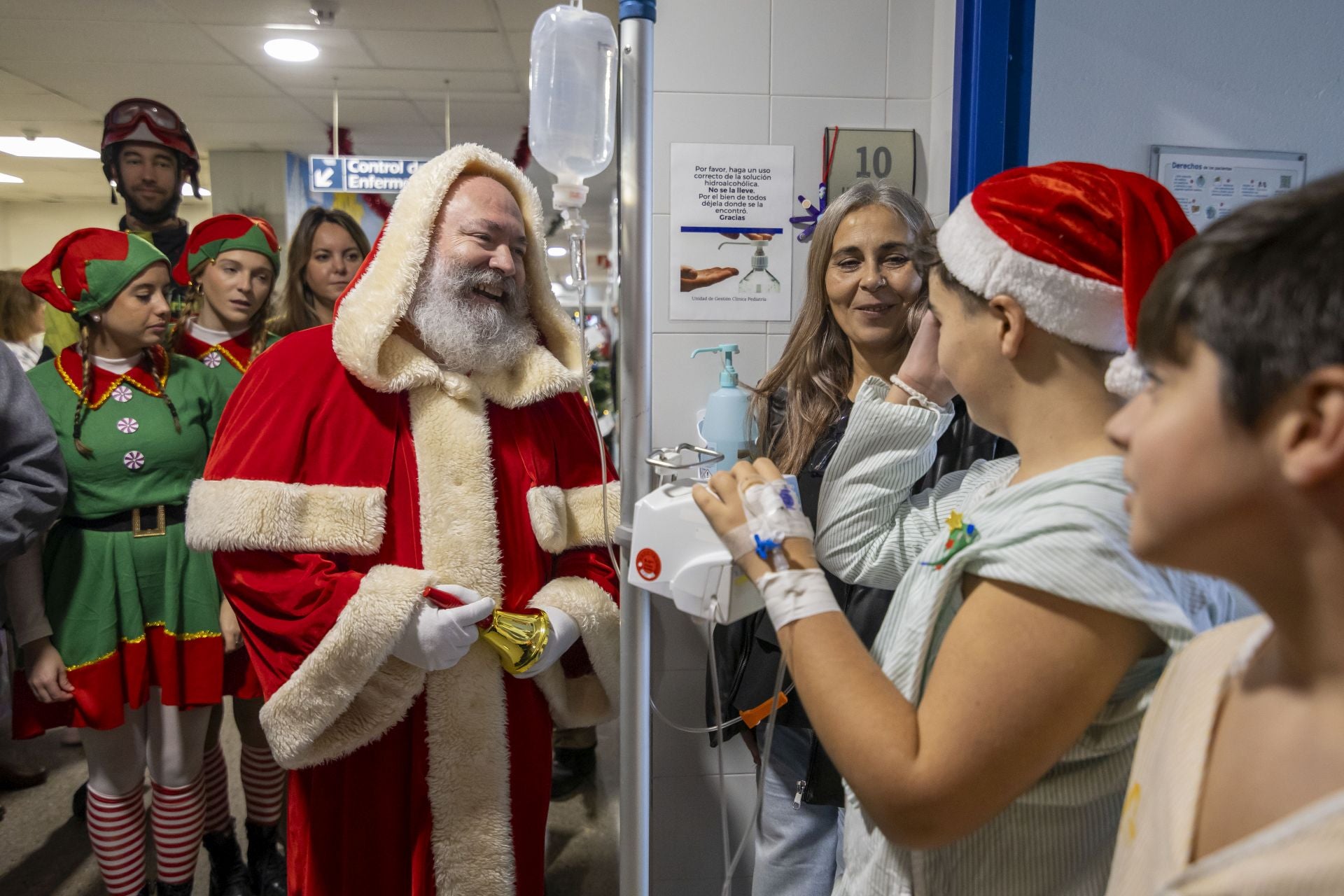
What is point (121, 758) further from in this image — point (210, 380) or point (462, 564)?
point (462, 564)

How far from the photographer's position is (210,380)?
2.23 m

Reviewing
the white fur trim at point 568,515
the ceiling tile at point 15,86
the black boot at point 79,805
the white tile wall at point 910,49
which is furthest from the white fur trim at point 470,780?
the ceiling tile at point 15,86

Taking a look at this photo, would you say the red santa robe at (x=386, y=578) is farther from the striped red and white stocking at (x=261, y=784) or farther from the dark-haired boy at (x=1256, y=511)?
the dark-haired boy at (x=1256, y=511)

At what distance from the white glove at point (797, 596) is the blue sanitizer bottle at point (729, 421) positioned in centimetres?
91

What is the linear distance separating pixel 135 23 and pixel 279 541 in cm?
399

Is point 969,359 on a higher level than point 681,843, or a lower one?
higher

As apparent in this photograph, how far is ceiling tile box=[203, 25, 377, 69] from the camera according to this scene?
13.7 feet

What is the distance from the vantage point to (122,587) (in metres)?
1.99

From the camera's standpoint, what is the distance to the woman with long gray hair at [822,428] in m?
1.49

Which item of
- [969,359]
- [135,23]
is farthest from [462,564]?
[135,23]

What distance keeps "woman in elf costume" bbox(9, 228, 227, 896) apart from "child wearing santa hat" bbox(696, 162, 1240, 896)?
1696 millimetres

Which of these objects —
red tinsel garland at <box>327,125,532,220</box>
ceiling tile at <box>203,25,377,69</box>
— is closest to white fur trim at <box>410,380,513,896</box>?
red tinsel garland at <box>327,125,532,220</box>

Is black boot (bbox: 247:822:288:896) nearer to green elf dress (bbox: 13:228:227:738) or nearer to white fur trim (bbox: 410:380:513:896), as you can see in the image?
green elf dress (bbox: 13:228:227:738)

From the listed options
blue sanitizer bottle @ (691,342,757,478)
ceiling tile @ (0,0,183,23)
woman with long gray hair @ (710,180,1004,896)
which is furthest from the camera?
ceiling tile @ (0,0,183,23)
